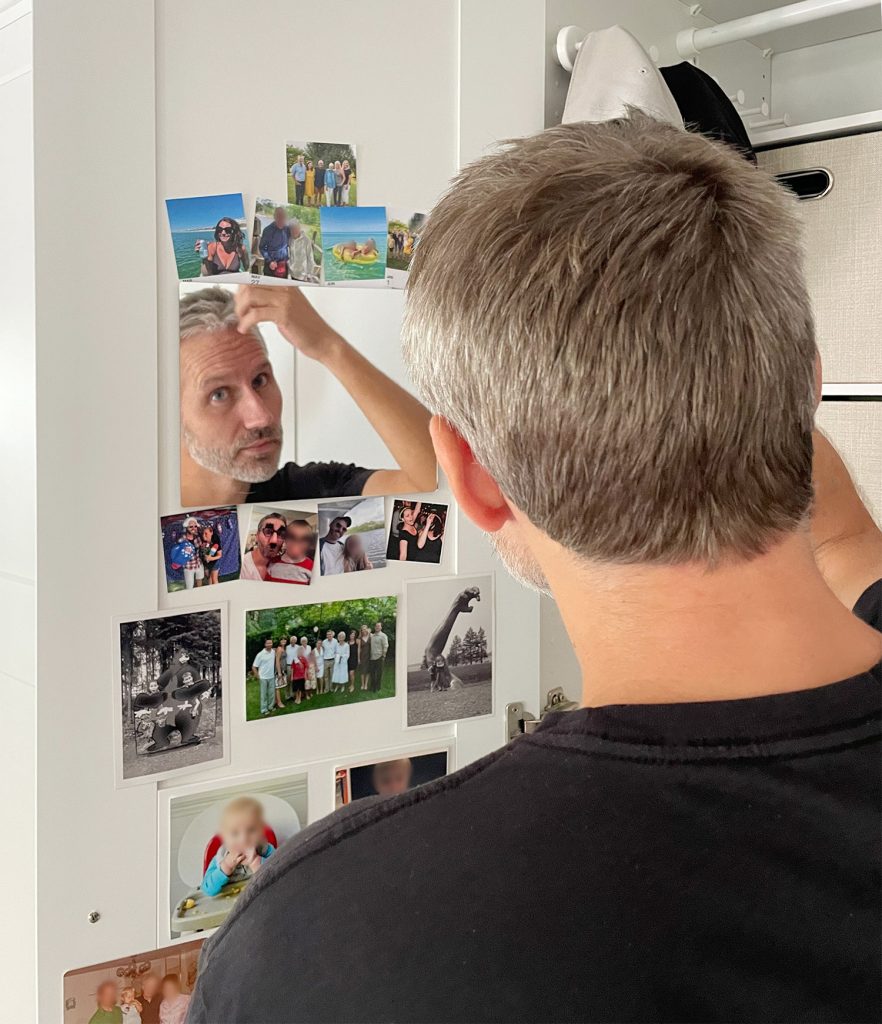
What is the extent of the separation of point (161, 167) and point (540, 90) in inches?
19.7

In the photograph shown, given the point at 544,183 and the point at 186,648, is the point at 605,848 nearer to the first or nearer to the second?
the point at 544,183

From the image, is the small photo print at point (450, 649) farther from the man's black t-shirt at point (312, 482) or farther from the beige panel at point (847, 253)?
the beige panel at point (847, 253)

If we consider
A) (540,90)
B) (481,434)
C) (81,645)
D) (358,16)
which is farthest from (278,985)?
(540,90)

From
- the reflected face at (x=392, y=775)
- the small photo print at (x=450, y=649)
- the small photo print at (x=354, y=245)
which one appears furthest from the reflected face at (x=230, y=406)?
the reflected face at (x=392, y=775)

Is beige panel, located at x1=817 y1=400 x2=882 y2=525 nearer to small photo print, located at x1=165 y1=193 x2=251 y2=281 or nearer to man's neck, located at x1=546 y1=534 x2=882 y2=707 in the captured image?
small photo print, located at x1=165 y1=193 x2=251 y2=281

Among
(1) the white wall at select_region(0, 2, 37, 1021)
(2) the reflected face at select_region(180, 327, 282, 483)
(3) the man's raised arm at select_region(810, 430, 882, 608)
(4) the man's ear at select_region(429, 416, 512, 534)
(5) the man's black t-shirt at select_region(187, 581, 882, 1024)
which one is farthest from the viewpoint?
(2) the reflected face at select_region(180, 327, 282, 483)

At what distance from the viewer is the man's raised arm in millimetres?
749

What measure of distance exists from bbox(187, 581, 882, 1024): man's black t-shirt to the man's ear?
14 centimetres

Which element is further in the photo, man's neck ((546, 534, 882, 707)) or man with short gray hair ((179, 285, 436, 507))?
man with short gray hair ((179, 285, 436, 507))

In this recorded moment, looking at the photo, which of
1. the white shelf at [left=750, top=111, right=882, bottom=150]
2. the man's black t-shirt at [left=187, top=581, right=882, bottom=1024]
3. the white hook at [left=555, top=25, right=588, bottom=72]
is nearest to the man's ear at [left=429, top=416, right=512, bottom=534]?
the man's black t-shirt at [left=187, top=581, right=882, bottom=1024]

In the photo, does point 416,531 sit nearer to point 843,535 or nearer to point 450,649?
point 450,649

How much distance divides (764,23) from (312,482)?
0.87 m

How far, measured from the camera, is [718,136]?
1284mm

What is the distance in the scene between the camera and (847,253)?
1.32 meters
